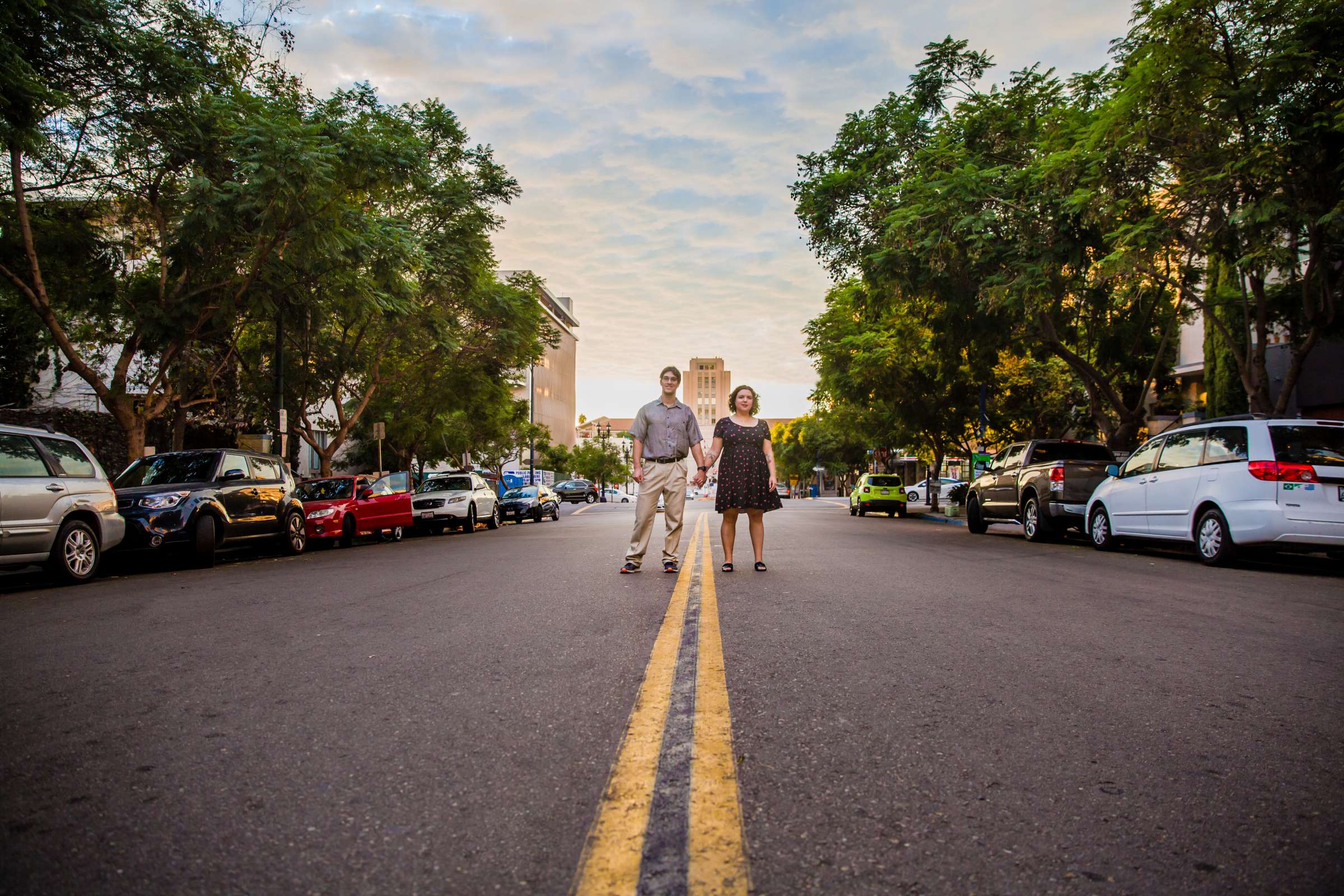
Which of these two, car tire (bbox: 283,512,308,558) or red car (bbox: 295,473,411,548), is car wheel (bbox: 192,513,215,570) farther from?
red car (bbox: 295,473,411,548)

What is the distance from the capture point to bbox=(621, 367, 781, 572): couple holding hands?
9.01 meters

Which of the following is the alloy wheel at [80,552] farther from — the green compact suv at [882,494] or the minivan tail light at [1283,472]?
the green compact suv at [882,494]

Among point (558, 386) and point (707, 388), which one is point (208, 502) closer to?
point (558, 386)

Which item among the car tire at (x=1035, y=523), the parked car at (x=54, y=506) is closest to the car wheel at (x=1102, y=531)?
the car tire at (x=1035, y=523)

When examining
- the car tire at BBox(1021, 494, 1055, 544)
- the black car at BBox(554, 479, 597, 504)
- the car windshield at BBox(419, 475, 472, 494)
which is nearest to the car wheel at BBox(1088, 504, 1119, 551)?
the car tire at BBox(1021, 494, 1055, 544)

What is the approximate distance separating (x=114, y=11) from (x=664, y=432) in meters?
10.8

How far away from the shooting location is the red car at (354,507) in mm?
17266

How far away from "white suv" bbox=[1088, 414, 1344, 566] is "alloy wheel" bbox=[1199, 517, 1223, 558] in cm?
1

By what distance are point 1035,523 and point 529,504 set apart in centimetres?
1874

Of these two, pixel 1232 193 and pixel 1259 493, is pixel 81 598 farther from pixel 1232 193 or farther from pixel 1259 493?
pixel 1232 193

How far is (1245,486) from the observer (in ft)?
34.5

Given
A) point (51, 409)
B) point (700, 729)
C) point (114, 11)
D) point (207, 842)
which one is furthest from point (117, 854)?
point (51, 409)

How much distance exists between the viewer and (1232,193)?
1382 centimetres

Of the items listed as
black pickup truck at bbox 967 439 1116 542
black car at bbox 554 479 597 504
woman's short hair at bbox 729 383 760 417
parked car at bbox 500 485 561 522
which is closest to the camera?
woman's short hair at bbox 729 383 760 417
